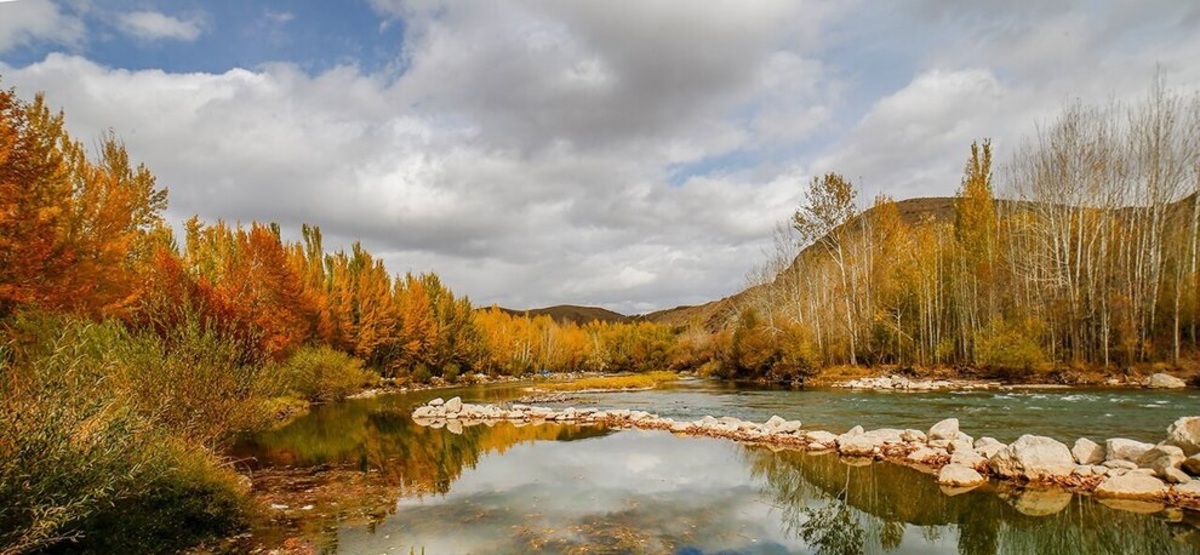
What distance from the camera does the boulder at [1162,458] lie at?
9.72 m

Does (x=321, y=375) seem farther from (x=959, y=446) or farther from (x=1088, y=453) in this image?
(x=1088, y=453)

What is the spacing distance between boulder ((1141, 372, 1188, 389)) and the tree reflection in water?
20.6 meters

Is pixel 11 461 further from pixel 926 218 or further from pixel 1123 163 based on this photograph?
pixel 926 218

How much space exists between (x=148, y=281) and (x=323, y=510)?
50.3 ft

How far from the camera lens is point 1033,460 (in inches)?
413

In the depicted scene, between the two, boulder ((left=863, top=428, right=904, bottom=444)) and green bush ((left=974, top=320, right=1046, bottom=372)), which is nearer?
boulder ((left=863, top=428, right=904, bottom=444))

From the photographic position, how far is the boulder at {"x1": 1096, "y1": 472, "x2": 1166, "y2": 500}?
9141mm

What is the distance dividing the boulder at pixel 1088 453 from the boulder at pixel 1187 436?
3.62 ft

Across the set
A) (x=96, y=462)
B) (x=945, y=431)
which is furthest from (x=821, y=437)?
(x=96, y=462)

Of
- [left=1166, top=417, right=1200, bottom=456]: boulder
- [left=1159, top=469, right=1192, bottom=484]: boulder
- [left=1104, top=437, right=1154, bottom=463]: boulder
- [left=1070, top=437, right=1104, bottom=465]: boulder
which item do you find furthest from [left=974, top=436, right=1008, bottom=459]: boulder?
[left=1166, top=417, right=1200, bottom=456]: boulder

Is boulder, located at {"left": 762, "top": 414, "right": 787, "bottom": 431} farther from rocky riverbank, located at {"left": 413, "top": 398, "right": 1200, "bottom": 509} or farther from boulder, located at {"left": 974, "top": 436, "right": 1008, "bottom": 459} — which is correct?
boulder, located at {"left": 974, "top": 436, "right": 1008, "bottom": 459}

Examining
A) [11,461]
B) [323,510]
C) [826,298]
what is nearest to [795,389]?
[826,298]

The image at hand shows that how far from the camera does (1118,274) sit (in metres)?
28.4

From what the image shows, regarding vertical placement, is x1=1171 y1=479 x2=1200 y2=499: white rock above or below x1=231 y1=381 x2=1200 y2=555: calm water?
above
